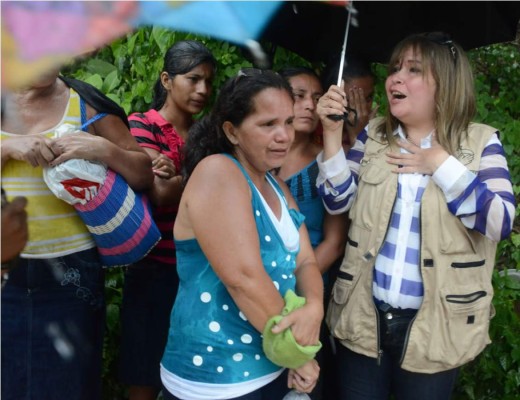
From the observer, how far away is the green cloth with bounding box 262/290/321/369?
2262 mm

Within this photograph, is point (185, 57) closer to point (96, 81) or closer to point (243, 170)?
point (96, 81)

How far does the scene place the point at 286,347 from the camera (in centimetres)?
226

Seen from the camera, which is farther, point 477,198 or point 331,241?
point 331,241

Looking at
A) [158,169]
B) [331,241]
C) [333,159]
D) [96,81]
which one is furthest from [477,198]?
[96,81]

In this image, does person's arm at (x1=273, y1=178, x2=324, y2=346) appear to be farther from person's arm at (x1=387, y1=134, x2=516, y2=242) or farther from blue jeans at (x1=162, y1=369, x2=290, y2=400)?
person's arm at (x1=387, y1=134, x2=516, y2=242)

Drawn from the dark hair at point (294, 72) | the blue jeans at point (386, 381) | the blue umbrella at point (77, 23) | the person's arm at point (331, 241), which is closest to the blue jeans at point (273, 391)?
the blue jeans at point (386, 381)

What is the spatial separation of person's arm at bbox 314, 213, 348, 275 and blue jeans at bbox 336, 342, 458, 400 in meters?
0.37

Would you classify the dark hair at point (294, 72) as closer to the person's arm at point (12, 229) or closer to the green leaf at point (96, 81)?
the green leaf at point (96, 81)

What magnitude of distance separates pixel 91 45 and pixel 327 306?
1.58m

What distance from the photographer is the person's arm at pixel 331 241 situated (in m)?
3.01

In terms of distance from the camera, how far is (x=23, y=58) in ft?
6.72

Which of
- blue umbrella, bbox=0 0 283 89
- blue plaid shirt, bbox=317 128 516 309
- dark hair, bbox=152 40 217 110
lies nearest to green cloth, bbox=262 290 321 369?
blue plaid shirt, bbox=317 128 516 309

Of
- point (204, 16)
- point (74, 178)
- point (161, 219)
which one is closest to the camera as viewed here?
point (204, 16)

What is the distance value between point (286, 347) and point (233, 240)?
1.26 ft
